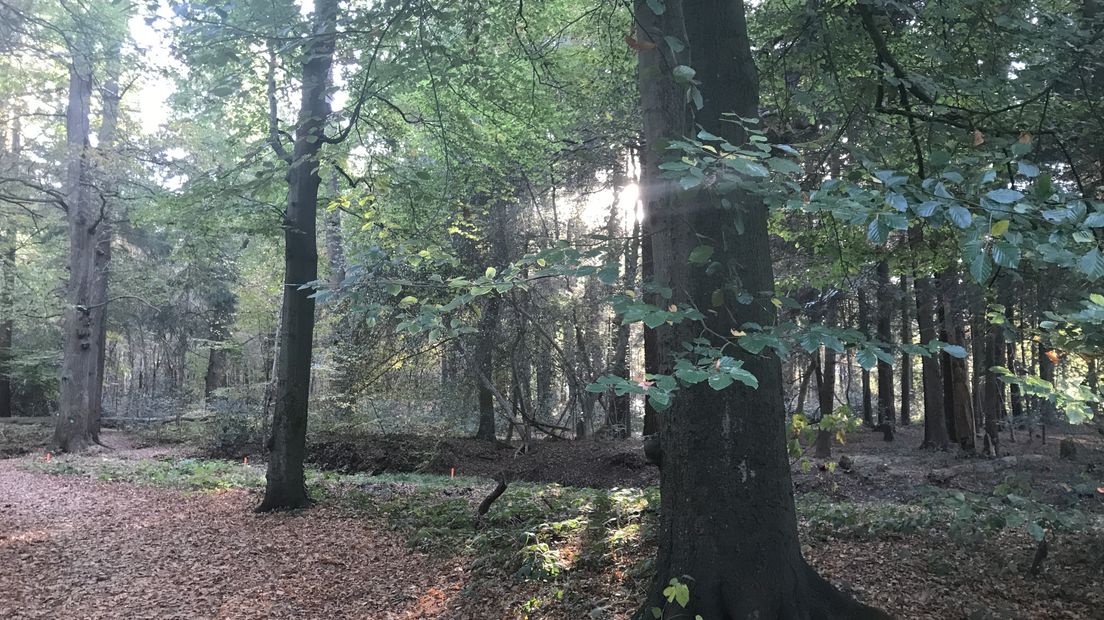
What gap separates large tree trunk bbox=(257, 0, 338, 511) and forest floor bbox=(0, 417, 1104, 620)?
1.70 feet

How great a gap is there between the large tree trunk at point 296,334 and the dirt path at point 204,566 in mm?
514

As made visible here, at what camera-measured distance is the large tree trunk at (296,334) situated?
8180 millimetres

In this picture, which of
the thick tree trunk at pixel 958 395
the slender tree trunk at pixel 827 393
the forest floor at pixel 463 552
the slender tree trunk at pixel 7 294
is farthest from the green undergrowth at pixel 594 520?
the slender tree trunk at pixel 7 294

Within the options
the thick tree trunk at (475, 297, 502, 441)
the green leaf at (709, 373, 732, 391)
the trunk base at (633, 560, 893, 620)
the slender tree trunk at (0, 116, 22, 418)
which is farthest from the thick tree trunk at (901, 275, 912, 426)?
the slender tree trunk at (0, 116, 22, 418)

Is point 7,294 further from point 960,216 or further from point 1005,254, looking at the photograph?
point 1005,254

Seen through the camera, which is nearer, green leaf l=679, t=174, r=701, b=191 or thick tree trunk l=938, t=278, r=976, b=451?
green leaf l=679, t=174, r=701, b=191

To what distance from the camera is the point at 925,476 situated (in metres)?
11.7

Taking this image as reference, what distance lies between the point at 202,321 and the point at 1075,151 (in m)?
28.8

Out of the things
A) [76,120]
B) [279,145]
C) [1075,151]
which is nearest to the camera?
[1075,151]

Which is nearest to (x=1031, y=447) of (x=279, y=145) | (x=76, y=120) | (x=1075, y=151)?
(x=1075, y=151)

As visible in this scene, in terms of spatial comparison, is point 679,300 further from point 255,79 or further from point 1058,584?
point 255,79

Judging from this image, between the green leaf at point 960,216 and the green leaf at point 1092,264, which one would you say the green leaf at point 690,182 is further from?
the green leaf at point 1092,264

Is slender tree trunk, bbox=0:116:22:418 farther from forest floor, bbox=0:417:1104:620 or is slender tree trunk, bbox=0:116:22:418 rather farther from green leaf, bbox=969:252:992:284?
green leaf, bbox=969:252:992:284

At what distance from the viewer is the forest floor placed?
4.44 m
